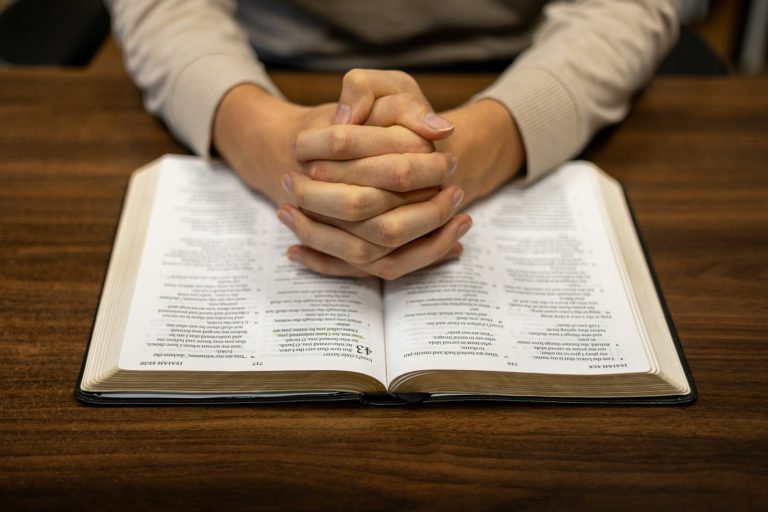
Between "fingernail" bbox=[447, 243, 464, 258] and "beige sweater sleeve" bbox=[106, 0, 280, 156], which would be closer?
"fingernail" bbox=[447, 243, 464, 258]

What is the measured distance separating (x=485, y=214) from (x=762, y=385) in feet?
0.98

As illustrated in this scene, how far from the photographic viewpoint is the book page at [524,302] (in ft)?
1.93

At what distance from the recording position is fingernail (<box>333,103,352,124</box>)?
0.68m

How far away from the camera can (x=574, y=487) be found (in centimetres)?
52

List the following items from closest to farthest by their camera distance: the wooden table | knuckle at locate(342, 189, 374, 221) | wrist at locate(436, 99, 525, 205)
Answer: the wooden table < knuckle at locate(342, 189, 374, 221) < wrist at locate(436, 99, 525, 205)

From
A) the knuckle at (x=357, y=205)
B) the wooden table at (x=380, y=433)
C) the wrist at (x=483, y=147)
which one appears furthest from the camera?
the wrist at (x=483, y=147)

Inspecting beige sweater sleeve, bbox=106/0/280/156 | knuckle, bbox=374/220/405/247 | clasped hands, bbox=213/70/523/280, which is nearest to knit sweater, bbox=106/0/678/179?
beige sweater sleeve, bbox=106/0/280/156

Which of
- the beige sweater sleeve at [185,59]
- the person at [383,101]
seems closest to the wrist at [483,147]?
the person at [383,101]

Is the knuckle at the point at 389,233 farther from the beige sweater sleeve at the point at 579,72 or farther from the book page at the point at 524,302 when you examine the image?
the beige sweater sleeve at the point at 579,72

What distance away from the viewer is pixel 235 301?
0.64m

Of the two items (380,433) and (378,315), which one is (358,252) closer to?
(378,315)

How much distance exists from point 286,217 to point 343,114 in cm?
11

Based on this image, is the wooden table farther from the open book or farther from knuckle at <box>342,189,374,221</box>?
knuckle at <box>342,189,374,221</box>

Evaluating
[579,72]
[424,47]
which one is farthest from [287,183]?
[424,47]
